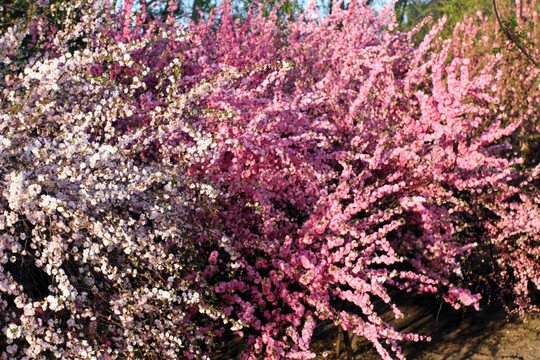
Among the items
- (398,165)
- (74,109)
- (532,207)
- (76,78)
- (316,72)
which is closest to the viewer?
(76,78)

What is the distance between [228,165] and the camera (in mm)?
4871

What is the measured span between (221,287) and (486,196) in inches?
119

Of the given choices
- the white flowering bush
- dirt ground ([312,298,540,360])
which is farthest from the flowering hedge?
dirt ground ([312,298,540,360])

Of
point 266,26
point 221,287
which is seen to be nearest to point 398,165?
point 221,287

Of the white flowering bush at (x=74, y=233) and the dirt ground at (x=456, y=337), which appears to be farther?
the dirt ground at (x=456, y=337)

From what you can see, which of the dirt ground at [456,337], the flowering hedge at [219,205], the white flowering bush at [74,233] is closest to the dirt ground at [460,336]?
the dirt ground at [456,337]

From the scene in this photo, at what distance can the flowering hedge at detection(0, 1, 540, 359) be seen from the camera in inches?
124

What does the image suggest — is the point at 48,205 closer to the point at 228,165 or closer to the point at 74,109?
the point at 74,109

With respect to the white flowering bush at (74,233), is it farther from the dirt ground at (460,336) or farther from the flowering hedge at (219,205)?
the dirt ground at (460,336)

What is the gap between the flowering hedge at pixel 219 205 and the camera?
10.4 ft

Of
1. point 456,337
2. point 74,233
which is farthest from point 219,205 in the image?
point 456,337

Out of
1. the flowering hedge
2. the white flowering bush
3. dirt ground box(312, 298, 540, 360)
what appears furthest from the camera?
dirt ground box(312, 298, 540, 360)

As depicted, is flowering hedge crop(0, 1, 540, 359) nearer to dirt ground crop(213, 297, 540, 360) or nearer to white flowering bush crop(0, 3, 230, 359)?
white flowering bush crop(0, 3, 230, 359)

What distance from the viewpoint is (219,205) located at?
182 inches
